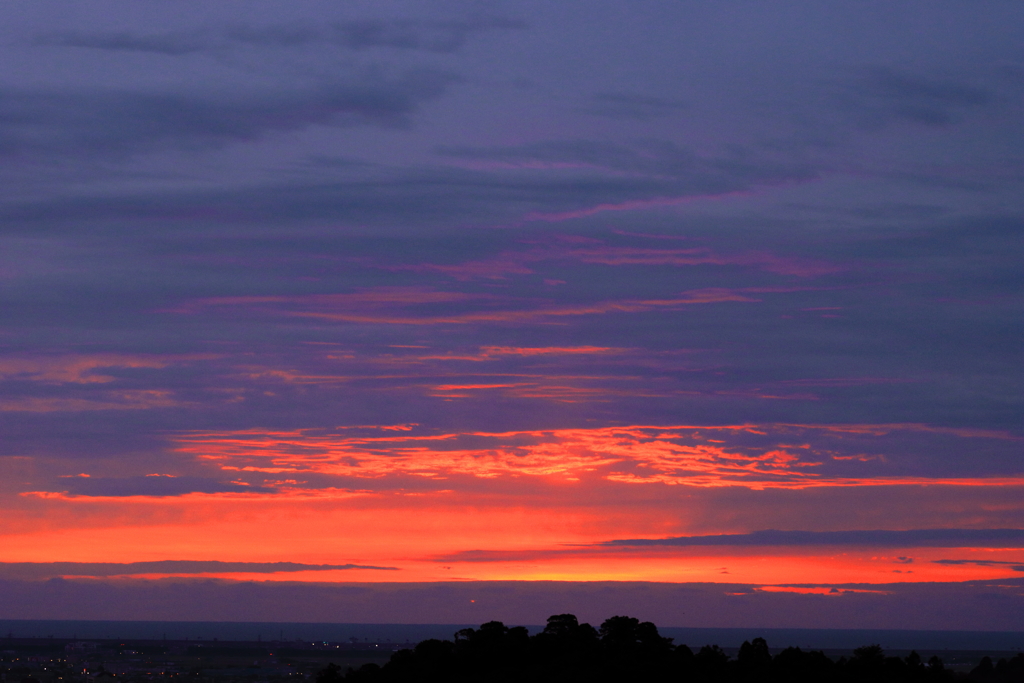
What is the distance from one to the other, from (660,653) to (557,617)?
412 inches

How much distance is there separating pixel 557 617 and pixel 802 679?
21454 millimetres

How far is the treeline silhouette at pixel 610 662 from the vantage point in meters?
73.0

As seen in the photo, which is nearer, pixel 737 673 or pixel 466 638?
pixel 737 673

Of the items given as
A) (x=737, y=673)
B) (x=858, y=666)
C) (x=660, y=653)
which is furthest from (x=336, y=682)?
(x=858, y=666)

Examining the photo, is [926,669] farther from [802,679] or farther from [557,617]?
[557,617]

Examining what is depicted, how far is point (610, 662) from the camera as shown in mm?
76562

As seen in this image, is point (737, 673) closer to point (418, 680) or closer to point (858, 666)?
point (858, 666)

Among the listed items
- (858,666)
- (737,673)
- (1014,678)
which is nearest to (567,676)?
(737,673)

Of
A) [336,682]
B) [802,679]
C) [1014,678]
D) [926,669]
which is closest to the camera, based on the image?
[802,679]

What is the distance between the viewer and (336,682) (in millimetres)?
82812

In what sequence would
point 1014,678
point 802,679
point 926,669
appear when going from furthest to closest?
point 1014,678 → point 926,669 → point 802,679

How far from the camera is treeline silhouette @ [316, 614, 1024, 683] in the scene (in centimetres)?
7300

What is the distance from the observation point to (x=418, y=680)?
7969cm

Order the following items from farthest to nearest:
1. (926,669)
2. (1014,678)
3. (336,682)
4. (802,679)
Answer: (1014,678), (336,682), (926,669), (802,679)
